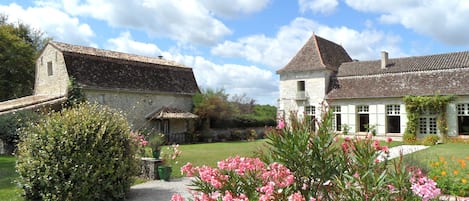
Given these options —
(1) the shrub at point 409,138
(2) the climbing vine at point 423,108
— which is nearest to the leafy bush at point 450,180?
(1) the shrub at point 409,138

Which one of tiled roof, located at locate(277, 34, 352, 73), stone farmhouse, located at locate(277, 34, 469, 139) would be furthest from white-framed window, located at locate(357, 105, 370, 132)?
tiled roof, located at locate(277, 34, 352, 73)

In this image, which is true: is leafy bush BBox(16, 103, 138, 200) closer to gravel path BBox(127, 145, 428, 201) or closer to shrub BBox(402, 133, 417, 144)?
gravel path BBox(127, 145, 428, 201)

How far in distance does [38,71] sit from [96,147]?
72.9 feet

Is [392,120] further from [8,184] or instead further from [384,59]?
[8,184]

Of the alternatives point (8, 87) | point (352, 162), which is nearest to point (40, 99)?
point (8, 87)

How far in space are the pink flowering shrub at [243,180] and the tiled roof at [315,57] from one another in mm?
25302

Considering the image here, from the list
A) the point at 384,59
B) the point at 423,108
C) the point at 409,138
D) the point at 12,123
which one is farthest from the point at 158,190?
the point at 384,59

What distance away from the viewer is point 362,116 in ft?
94.0

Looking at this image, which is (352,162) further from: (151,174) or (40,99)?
(40,99)

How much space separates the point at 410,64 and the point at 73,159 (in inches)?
966

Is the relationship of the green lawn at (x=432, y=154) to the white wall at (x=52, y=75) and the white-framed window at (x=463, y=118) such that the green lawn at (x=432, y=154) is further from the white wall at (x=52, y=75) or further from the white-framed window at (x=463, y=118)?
the white wall at (x=52, y=75)

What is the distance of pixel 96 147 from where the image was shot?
734 cm

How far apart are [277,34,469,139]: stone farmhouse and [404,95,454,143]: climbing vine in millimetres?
298

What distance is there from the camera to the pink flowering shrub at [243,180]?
2.96 meters
